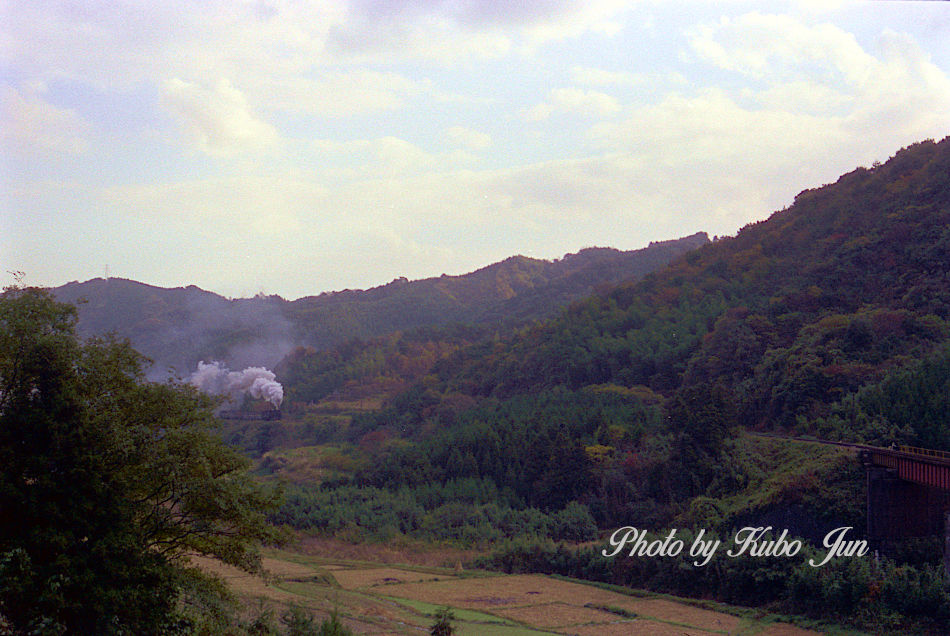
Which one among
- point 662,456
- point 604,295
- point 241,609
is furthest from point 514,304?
point 241,609

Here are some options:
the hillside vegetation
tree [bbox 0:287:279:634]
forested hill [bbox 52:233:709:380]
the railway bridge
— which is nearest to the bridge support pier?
the railway bridge

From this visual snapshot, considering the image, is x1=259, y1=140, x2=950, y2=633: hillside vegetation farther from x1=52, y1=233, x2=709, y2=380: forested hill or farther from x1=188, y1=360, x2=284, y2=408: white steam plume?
x1=52, y1=233, x2=709, y2=380: forested hill

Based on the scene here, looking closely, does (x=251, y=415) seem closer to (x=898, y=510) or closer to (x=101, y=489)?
(x=898, y=510)

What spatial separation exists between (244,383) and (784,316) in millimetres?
49287

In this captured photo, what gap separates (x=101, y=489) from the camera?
1218 centimetres

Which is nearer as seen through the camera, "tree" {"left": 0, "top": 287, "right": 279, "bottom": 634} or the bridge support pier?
"tree" {"left": 0, "top": 287, "right": 279, "bottom": 634}

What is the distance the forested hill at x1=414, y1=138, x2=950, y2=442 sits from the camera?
39.1 metres

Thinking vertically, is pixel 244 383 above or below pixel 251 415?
above

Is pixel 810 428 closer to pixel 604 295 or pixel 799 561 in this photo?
pixel 799 561

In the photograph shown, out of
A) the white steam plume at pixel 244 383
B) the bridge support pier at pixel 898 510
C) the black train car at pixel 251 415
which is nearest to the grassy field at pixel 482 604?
the bridge support pier at pixel 898 510

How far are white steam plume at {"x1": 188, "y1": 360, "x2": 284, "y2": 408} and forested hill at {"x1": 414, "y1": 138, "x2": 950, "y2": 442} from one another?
46.4 feet

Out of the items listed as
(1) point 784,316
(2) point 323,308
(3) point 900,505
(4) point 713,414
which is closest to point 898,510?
(3) point 900,505

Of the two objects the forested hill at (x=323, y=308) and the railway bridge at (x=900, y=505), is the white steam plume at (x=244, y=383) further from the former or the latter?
the railway bridge at (x=900, y=505)

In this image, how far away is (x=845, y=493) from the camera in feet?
83.0
